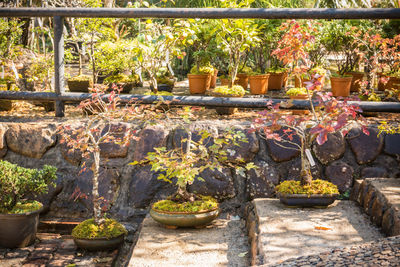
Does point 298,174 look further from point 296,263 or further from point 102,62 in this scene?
point 102,62

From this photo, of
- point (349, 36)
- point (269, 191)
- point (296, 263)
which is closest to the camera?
point (296, 263)

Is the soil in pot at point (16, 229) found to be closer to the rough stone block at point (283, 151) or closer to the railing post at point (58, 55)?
the railing post at point (58, 55)

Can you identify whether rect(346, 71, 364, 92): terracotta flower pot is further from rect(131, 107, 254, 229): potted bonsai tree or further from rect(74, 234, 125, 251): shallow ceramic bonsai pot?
rect(74, 234, 125, 251): shallow ceramic bonsai pot

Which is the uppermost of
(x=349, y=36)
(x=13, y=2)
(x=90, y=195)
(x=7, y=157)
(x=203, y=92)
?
(x=13, y=2)

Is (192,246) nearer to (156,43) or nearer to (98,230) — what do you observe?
(98,230)

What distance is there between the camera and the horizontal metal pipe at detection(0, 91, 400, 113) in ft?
12.4

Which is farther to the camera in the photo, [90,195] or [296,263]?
[90,195]

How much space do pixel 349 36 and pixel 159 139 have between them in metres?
2.58

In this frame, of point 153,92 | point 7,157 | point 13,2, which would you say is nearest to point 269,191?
point 153,92

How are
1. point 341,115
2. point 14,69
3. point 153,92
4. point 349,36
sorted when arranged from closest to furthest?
point 341,115 → point 153,92 → point 14,69 → point 349,36

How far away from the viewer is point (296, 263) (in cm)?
233

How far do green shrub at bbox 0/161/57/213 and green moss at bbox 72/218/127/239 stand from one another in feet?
1.43

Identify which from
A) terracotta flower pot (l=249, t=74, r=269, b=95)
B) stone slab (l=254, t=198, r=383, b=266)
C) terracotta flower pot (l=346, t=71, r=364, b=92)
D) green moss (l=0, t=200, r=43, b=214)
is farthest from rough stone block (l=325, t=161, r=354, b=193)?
green moss (l=0, t=200, r=43, b=214)

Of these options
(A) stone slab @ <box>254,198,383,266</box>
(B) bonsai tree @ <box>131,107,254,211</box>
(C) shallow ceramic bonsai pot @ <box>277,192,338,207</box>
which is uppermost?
(B) bonsai tree @ <box>131,107,254,211</box>
